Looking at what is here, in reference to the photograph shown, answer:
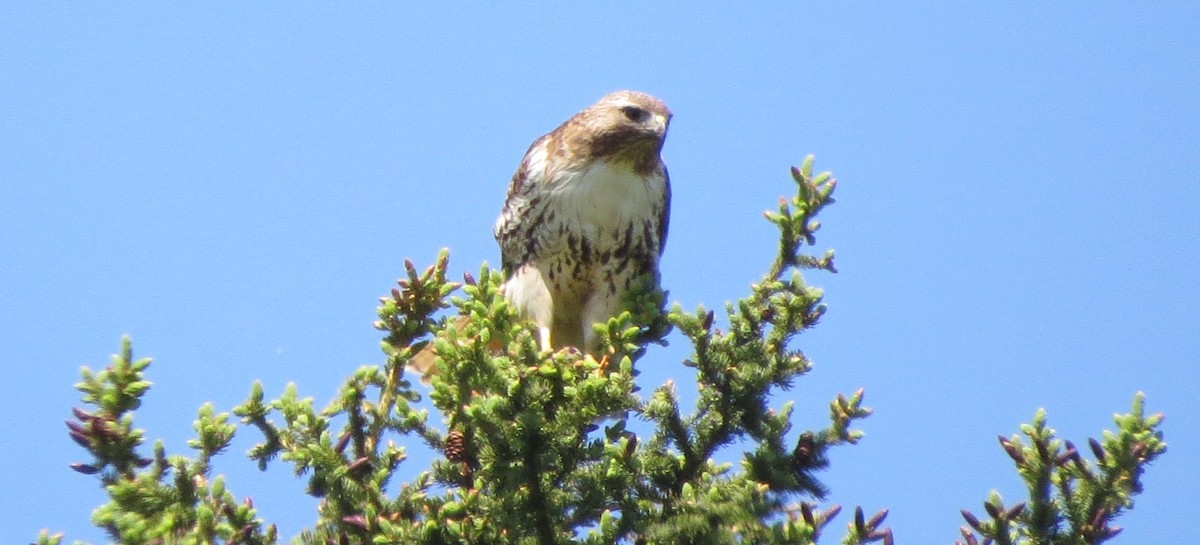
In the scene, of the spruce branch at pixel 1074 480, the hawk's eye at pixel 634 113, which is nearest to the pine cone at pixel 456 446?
the spruce branch at pixel 1074 480

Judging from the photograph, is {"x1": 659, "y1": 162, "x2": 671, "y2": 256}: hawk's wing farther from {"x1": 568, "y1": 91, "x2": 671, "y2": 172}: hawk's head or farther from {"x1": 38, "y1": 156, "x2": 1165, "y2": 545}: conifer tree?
{"x1": 38, "y1": 156, "x2": 1165, "y2": 545}: conifer tree

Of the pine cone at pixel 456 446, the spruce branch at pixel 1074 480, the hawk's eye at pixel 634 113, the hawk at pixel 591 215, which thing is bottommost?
the spruce branch at pixel 1074 480

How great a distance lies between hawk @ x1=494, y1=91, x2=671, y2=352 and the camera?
19.3 feet

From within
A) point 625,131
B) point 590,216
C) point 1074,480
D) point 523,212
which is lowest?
point 1074,480

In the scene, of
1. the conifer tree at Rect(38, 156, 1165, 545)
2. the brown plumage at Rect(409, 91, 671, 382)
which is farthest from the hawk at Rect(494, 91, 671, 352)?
the conifer tree at Rect(38, 156, 1165, 545)

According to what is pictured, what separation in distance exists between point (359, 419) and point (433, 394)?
270mm

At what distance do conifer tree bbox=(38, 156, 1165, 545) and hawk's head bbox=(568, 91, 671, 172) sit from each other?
5.45 ft

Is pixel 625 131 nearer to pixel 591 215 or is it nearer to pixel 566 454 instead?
pixel 591 215

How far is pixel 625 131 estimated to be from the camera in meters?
5.93

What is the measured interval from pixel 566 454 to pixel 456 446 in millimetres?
370

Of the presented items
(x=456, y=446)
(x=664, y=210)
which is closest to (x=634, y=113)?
(x=664, y=210)

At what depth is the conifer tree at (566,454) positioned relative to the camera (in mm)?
3592

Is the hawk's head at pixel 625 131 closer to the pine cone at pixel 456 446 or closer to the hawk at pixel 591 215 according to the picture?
the hawk at pixel 591 215

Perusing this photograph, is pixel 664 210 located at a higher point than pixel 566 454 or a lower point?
higher
